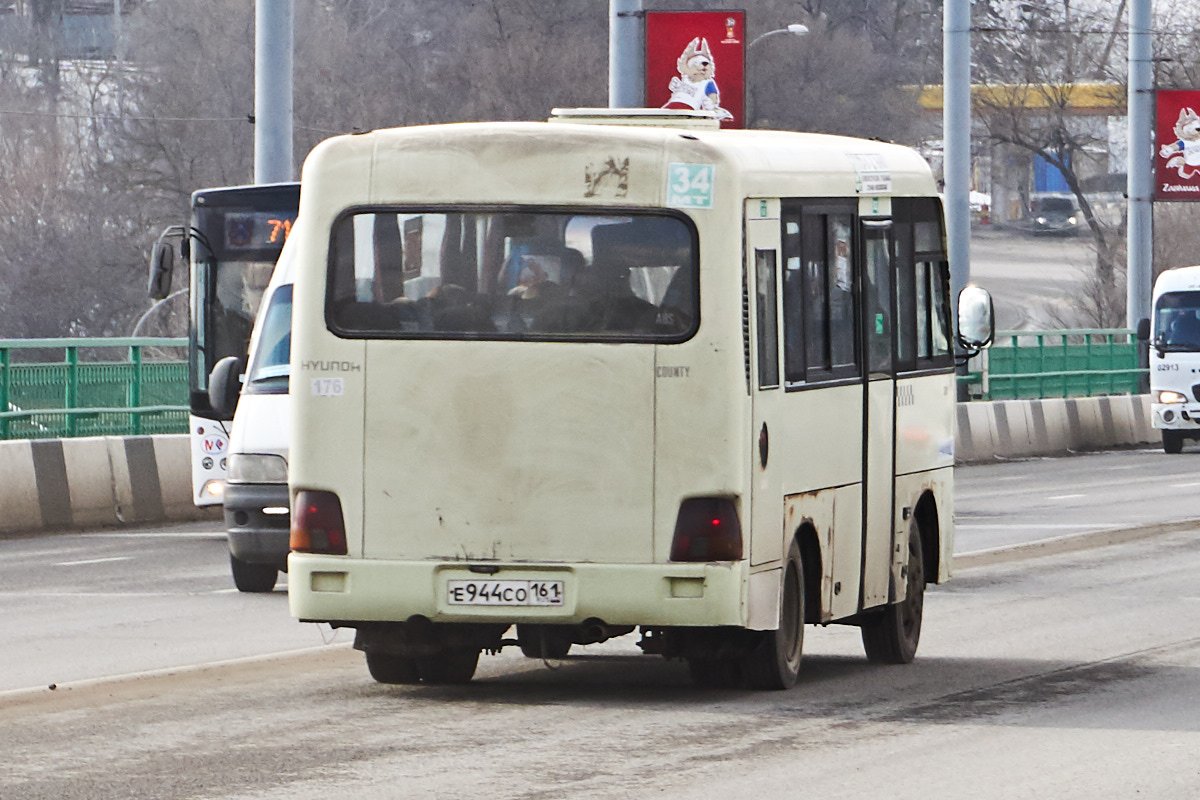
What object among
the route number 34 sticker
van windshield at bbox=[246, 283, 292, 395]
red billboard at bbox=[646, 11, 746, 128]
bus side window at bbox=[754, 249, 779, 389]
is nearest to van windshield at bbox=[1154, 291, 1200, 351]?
red billboard at bbox=[646, 11, 746, 128]

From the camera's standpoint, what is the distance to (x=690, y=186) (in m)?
10.1

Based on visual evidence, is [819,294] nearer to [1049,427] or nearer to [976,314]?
[976,314]

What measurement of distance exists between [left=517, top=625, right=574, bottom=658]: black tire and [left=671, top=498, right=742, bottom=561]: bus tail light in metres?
0.66

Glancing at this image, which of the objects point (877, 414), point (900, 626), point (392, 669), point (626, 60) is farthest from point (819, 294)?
point (626, 60)

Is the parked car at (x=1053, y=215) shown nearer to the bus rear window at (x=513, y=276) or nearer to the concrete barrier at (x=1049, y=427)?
the concrete barrier at (x=1049, y=427)

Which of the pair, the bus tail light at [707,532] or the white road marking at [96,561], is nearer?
the bus tail light at [707,532]

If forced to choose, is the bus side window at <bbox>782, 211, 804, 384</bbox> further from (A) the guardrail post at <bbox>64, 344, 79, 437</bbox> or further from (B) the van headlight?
(A) the guardrail post at <bbox>64, 344, 79, 437</bbox>

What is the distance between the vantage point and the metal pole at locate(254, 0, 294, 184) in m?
23.4

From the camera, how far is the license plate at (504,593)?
395 inches

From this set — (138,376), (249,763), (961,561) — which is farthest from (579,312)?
(138,376)

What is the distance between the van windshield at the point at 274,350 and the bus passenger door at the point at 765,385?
5395 millimetres

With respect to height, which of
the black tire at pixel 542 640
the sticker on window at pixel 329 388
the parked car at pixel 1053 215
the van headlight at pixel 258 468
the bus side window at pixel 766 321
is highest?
the parked car at pixel 1053 215

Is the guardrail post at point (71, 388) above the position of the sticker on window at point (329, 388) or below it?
below

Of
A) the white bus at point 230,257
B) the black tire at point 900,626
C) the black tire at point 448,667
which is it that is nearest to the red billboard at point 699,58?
the white bus at point 230,257
